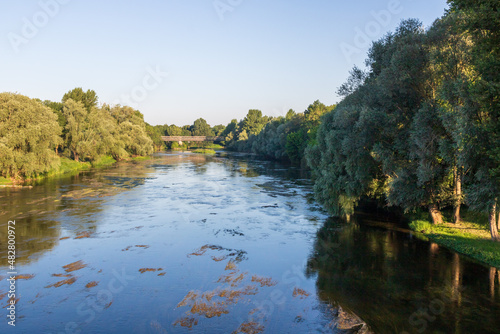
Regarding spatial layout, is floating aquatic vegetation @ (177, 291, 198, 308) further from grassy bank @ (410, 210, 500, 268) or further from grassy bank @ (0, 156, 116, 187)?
grassy bank @ (0, 156, 116, 187)

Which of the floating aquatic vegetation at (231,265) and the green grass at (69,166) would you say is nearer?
the floating aquatic vegetation at (231,265)

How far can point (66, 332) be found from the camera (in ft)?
45.5

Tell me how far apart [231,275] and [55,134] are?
48.0 metres

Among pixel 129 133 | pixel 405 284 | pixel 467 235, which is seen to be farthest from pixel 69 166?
pixel 467 235

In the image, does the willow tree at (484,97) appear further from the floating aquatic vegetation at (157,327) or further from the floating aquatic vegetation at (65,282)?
the floating aquatic vegetation at (65,282)

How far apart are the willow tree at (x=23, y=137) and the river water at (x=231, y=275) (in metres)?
16.1

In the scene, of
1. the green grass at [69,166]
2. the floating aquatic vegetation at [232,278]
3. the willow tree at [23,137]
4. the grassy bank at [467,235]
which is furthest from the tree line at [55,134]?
the grassy bank at [467,235]

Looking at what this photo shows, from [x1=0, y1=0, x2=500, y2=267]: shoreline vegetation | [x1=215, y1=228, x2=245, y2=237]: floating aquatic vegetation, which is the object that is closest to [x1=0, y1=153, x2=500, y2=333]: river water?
[x1=215, y1=228, x2=245, y2=237]: floating aquatic vegetation

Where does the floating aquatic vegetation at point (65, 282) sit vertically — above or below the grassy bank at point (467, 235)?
below

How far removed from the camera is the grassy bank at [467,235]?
2156 cm

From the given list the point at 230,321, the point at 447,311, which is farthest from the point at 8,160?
the point at 447,311

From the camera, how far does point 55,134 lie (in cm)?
5516

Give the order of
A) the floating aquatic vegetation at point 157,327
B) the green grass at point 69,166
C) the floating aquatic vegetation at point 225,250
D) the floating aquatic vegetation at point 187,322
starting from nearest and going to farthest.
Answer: the floating aquatic vegetation at point 157,327 → the floating aquatic vegetation at point 187,322 → the floating aquatic vegetation at point 225,250 → the green grass at point 69,166

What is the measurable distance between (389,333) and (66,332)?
43.0 feet
